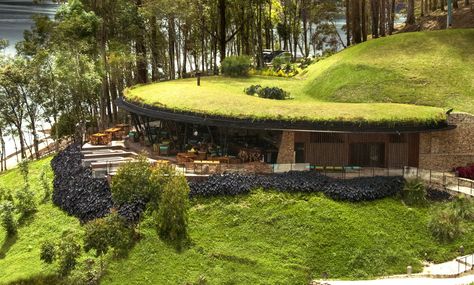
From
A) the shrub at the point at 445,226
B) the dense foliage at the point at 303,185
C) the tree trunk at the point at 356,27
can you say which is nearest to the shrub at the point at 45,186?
the dense foliage at the point at 303,185

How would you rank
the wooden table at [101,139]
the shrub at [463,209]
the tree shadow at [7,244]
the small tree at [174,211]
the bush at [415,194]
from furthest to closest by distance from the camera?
the wooden table at [101,139]
the tree shadow at [7,244]
the bush at [415,194]
the shrub at [463,209]
the small tree at [174,211]

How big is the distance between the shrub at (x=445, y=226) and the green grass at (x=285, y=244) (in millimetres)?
340

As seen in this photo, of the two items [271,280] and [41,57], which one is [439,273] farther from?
[41,57]

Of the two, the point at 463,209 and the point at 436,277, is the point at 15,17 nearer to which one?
the point at 463,209

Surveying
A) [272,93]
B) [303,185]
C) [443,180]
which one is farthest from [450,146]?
[272,93]

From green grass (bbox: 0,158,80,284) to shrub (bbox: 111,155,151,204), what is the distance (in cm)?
313

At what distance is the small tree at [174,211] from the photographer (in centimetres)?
2683

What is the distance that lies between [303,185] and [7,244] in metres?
16.3

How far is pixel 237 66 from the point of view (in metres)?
48.4

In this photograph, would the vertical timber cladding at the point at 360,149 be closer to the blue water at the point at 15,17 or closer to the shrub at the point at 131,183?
the shrub at the point at 131,183

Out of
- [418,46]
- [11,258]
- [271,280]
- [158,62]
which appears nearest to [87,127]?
[158,62]

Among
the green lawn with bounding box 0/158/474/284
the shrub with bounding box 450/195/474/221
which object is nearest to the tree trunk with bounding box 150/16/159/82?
the green lawn with bounding box 0/158/474/284

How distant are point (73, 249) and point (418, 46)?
30.0 metres

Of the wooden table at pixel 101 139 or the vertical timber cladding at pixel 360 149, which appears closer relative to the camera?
the vertical timber cladding at pixel 360 149
